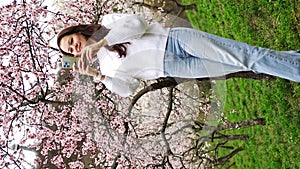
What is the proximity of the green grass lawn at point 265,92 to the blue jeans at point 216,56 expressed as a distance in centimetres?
113

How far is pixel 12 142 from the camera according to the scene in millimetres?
4676

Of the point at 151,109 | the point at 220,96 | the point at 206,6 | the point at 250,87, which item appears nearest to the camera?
the point at 220,96

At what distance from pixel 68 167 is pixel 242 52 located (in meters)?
3.38

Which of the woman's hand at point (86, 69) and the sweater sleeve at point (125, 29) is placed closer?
the sweater sleeve at point (125, 29)

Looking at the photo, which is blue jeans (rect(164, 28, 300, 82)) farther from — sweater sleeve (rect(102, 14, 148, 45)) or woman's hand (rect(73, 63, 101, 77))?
woman's hand (rect(73, 63, 101, 77))

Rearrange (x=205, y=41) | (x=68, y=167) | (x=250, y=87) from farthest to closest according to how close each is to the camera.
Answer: (x=68, y=167)
(x=250, y=87)
(x=205, y=41)

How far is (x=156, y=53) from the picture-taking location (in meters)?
2.07

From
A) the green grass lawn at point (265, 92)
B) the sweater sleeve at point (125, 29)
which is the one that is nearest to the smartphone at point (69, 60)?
the sweater sleeve at point (125, 29)

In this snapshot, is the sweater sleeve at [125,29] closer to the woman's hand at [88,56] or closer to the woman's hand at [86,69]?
the woman's hand at [88,56]

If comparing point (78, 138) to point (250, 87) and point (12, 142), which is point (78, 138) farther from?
point (250, 87)

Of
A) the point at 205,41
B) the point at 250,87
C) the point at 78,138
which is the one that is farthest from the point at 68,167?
the point at 205,41

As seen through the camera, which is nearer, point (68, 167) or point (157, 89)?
point (157, 89)

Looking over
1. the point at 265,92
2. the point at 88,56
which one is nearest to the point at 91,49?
the point at 88,56

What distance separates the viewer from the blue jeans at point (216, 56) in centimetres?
207
